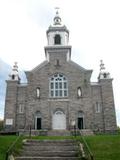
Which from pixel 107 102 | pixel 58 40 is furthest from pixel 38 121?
pixel 58 40

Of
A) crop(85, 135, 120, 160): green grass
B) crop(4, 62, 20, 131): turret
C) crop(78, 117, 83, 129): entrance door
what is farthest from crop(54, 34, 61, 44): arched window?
crop(85, 135, 120, 160): green grass

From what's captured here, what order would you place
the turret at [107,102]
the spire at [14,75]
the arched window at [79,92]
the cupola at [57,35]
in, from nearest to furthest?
1. the turret at [107,102]
2. the arched window at [79,92]
3. the spire at [14,75]
4. the cupola at [57,35]

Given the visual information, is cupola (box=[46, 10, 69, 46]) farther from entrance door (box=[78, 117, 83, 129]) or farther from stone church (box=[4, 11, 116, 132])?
entrance door (box=[78, 117, 83, 129])

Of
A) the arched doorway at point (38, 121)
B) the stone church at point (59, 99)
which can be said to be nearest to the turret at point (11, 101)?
the stone church at point (59, 99)

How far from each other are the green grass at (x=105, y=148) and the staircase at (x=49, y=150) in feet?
4.17

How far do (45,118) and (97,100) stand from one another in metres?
7.25

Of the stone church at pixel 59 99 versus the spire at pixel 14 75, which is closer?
the stone church at pixel 59 99

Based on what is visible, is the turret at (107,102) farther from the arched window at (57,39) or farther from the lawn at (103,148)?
the lawn at (103,148)

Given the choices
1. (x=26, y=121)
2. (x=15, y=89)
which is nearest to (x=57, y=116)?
(x=26, y=121)

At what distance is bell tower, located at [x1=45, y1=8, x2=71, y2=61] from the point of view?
36500 millimetres

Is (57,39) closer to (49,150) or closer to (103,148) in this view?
(49,150)

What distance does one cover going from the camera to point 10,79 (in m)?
34.5

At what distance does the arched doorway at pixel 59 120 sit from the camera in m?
32.1

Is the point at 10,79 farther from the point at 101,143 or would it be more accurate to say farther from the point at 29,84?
the point at 101,143
